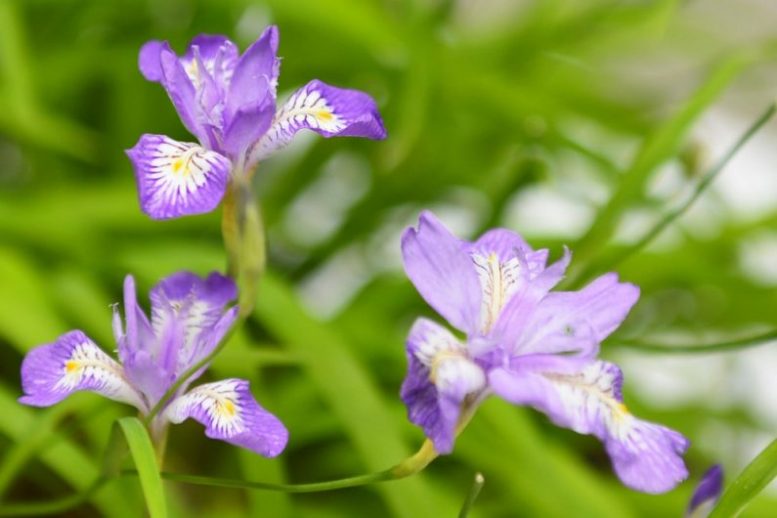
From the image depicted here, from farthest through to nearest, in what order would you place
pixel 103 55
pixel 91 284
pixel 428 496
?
1. pixel 103 55
2. pixel 91 284
3. pixel 428 496

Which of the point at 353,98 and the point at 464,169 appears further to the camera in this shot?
the point at 464,169

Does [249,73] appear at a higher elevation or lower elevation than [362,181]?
higher

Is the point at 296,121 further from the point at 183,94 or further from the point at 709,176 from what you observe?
the point at 709,176

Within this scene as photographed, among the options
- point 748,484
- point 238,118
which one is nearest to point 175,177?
point 238,118

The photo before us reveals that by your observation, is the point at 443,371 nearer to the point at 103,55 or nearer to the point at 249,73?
the point at 249,73

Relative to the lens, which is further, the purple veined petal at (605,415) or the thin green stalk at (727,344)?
the thin green stalk at (727,344)

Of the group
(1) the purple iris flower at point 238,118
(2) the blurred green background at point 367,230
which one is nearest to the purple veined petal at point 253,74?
(1) the purple iris flower at point 238,118

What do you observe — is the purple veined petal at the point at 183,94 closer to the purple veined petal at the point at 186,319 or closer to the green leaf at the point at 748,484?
the purple veined petal at the point at 186,319

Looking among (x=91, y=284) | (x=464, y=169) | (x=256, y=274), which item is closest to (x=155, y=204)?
(x=256, y=274)
